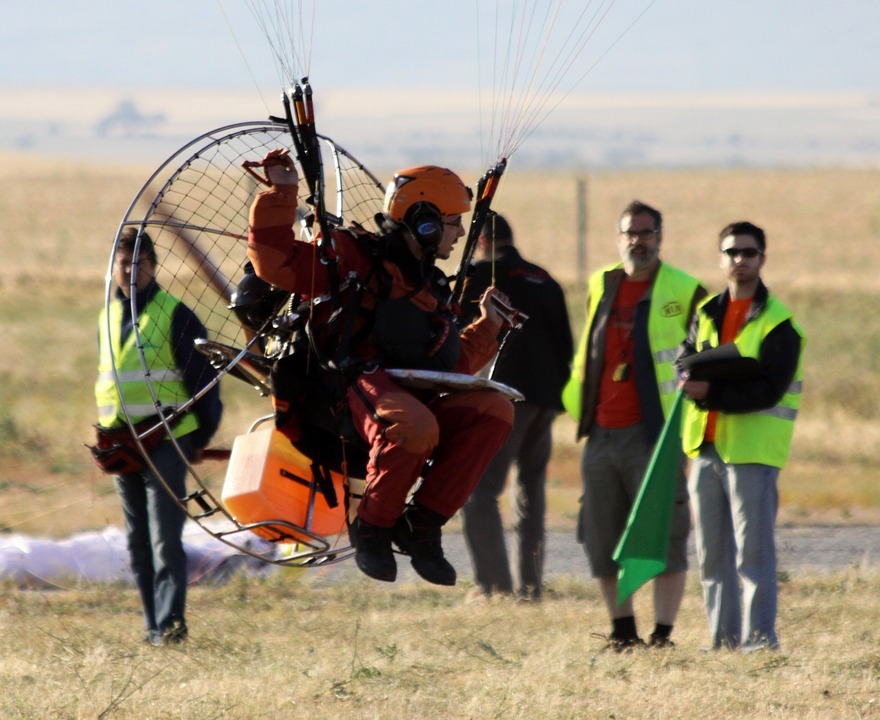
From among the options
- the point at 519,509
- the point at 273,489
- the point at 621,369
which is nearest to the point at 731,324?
the point at 621,369

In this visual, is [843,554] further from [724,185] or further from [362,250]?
[724,185]

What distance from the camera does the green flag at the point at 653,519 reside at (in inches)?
237

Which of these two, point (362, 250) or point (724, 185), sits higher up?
point (724, 185)

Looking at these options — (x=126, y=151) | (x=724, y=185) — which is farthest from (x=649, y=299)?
(x=126, y=151)

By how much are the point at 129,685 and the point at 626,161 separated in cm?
15958

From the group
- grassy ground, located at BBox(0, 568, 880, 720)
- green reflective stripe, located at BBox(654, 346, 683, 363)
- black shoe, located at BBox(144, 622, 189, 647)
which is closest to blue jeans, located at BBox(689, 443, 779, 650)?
grassy ground, located at BBox(0, 568, 880, 720)

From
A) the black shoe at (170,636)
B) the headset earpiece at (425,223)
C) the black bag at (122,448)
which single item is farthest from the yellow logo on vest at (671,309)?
the black shoe at (170,636)

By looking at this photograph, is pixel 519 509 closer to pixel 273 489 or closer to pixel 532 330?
pixel 532 330

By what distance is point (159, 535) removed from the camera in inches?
247

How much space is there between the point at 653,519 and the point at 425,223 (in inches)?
81.2

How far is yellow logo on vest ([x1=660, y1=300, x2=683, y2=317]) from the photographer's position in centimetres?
624

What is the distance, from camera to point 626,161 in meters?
161

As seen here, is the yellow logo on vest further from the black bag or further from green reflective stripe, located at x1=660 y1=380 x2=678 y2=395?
the black bag

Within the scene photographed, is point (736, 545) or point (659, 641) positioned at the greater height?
point (736, 545)
